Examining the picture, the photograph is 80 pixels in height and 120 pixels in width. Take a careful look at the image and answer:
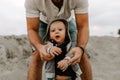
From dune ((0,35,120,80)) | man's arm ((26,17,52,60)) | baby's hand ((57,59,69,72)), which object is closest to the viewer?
baby's hand ((57,59,69,72))

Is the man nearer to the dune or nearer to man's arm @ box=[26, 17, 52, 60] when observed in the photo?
man's arm @ box=[26, 17, 52, 60]

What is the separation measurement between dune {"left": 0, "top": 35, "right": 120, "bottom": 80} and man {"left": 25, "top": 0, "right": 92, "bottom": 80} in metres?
3.34

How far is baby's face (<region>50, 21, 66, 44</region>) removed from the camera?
2.73 metres

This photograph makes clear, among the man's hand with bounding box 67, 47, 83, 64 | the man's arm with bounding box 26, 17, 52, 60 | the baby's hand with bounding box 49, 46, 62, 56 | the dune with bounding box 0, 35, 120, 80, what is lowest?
the dune with bounding box 0, 35, 120, 80

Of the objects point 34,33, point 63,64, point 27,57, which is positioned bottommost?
point 27,57

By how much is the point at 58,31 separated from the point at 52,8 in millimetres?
171

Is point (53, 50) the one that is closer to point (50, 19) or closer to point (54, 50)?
point (54, 50)

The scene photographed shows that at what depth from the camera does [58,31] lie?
2.74 m

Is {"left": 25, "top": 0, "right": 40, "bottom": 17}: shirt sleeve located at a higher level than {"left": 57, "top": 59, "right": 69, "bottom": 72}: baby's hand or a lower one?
higher

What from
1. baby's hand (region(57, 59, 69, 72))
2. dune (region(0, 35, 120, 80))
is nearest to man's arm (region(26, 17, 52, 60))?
baby's hand (region(57, 59, 69, 72))

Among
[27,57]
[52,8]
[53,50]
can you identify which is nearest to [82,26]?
[52,8]

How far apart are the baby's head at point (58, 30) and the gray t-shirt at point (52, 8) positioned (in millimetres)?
90

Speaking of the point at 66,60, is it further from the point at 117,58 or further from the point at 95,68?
the point at 117,58

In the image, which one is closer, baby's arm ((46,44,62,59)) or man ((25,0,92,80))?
baby's arm ((46,44,62,59))
